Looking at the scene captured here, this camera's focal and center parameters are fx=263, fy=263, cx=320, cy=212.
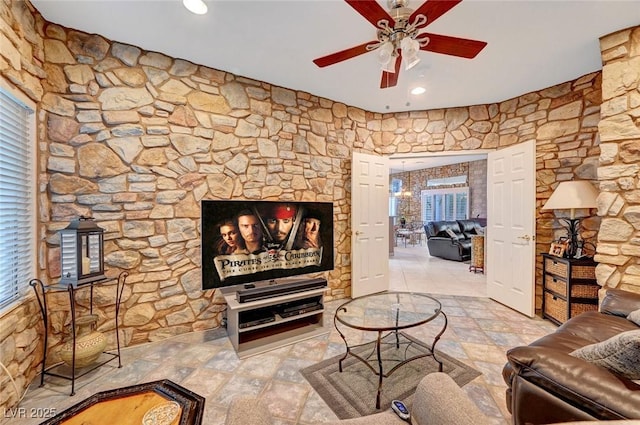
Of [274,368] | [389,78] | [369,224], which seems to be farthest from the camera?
[369,224]

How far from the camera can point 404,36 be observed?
5.33ft

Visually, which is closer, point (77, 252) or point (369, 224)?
point (77, 252)

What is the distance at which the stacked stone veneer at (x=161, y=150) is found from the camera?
2078 millimetres

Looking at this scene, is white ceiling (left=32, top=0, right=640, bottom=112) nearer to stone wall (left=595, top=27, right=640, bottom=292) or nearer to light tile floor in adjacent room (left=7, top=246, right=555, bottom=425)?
stone wall (left=595, top=27, right=640, bottom=292)

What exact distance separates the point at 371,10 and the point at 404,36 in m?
0.30

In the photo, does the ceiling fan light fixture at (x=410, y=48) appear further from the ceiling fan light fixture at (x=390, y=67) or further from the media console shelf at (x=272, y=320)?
the media console shelf at (x=272, y=320)

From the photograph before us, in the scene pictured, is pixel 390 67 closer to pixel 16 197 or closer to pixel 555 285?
pixel 16 197

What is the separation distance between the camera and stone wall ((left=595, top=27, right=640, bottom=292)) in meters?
2.14

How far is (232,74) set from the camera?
113 inches

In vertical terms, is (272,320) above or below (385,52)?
below

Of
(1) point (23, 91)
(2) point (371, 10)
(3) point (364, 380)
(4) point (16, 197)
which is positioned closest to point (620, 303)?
(3) point (364, 380)

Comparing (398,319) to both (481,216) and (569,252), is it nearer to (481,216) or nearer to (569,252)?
(569,252)

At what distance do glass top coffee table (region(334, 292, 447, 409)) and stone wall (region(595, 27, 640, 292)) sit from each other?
5.08ft

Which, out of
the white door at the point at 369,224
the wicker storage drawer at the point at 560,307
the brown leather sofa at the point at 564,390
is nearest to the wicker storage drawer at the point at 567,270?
the wicker storage drawer at the point at 560,307
